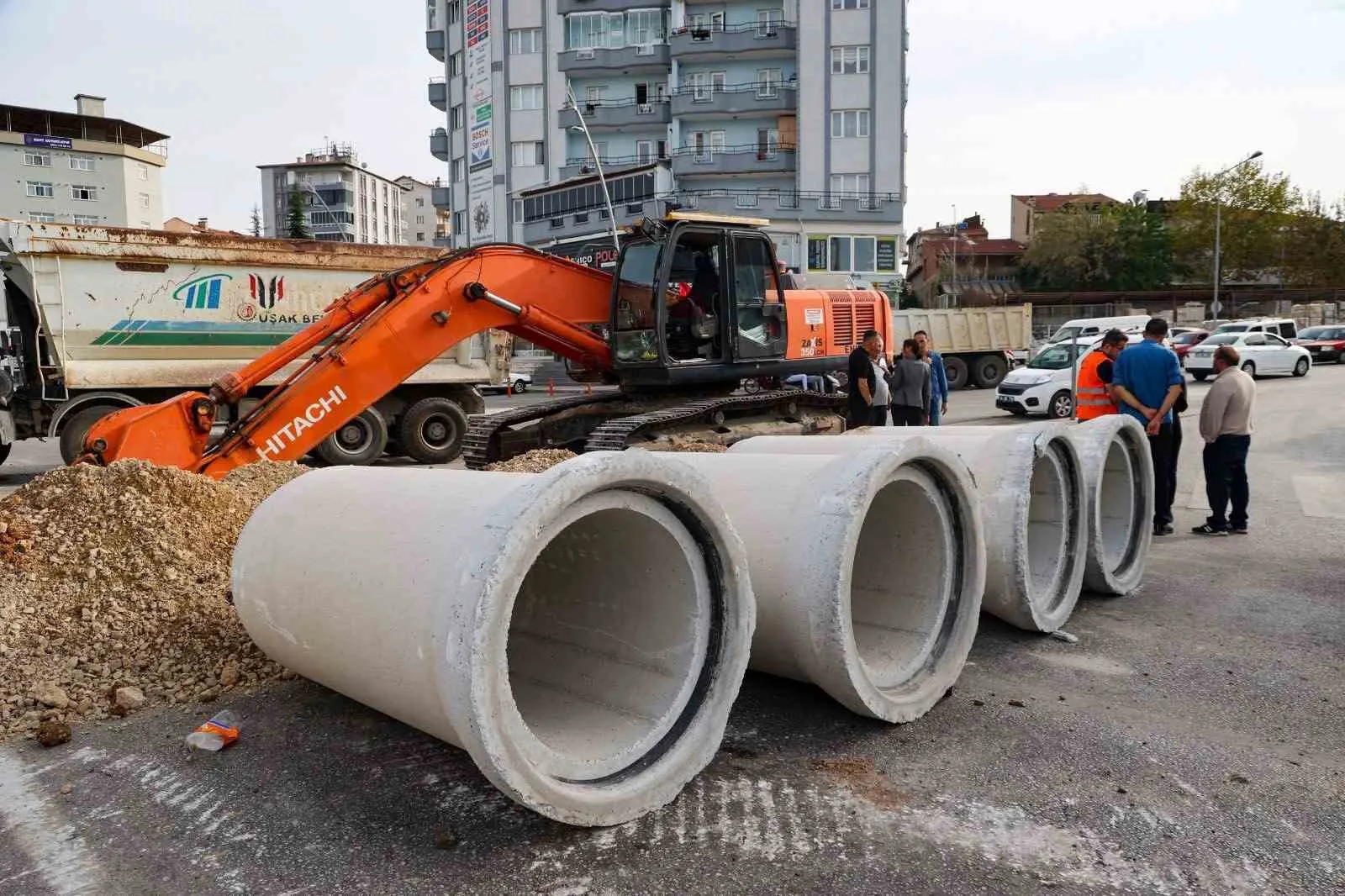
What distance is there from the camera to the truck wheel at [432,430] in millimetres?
13898

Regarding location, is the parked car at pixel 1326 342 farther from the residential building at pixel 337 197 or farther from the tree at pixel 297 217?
the residential building at pixel 337 197

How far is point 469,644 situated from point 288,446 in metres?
6.05

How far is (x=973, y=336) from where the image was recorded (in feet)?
98.2

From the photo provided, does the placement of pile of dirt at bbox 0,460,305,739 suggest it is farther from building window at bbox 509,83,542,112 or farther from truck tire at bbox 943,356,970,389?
building window at bbox 509,83,542,112

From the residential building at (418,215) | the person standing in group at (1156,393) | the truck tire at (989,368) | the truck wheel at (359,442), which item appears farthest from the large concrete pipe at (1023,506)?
the residential building at (418,215)

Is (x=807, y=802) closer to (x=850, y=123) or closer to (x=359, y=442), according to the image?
(x=359, y=442)

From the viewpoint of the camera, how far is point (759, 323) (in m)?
10.3

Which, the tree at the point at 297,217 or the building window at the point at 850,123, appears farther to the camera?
the tree at the point at 297,217

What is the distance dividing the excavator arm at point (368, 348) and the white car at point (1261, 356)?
26.0m

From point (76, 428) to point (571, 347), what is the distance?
22.2 feet

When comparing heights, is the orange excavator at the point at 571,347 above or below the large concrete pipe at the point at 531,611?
above

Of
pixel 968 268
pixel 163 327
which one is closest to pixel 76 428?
pixel 163 327

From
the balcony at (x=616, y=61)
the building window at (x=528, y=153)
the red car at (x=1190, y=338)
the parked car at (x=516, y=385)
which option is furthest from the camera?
the building window at (x=528, y=153)

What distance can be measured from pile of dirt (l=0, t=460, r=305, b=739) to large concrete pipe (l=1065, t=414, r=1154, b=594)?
487 centimetres
